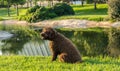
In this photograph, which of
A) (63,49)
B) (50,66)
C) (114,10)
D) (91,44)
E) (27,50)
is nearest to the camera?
(50,66)

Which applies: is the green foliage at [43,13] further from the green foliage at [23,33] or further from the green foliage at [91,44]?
the green foliage at [91,44]

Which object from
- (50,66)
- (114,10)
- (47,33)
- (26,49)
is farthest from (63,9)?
(50,66)

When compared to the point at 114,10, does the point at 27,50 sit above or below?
below

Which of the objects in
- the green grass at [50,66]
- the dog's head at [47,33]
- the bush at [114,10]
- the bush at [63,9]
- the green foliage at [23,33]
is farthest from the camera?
the bush at [63,9]

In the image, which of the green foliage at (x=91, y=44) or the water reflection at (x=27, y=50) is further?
the green foliage at (x=91, y=44)

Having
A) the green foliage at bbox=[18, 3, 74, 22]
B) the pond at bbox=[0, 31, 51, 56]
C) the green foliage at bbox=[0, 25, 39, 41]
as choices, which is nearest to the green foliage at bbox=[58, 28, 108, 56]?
the pond at bbox=[0, 31, 51, 56]

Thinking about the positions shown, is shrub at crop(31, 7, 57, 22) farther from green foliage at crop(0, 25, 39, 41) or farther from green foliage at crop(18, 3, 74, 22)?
green foliage at crop(0, 25, 39, 41)

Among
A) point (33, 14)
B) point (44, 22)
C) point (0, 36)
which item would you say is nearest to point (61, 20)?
point (44, 22)

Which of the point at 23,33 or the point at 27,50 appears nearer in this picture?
the point at 27,50

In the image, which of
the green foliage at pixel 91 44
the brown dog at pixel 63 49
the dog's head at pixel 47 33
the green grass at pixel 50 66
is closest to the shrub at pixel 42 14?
the green foliage at pixel 91 44

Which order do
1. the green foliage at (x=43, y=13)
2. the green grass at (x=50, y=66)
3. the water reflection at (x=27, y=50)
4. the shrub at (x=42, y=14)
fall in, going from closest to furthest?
the green grass at (x=50, y=66) < the water reflection at (x=27, y=50) < the shrub at (x=42, y=14) < the green foliage at (x=43, y=13)

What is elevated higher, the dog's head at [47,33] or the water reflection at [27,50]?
the dog's head at [47,33]

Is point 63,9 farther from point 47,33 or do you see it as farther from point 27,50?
point 47,33

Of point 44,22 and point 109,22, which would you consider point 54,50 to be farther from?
point 44,22
